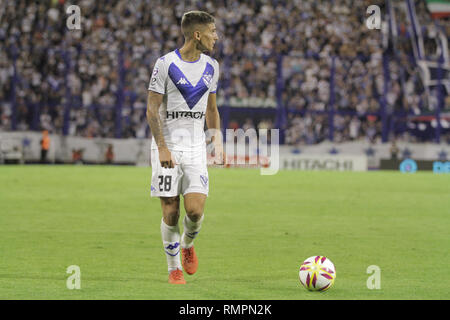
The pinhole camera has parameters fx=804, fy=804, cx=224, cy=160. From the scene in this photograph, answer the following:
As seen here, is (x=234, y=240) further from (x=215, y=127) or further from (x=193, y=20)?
(x=193, y=20)

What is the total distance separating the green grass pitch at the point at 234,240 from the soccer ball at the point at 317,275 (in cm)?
13

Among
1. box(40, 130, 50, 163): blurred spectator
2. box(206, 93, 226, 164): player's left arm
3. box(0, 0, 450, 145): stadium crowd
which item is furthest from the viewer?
box(0, 0, 450, 145): stadium crowd

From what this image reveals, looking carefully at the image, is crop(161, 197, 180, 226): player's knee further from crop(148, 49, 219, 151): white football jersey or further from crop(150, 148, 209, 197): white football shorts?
crop(148, 49, 219, 151): white football jersey

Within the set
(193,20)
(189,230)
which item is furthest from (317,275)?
(193,20)

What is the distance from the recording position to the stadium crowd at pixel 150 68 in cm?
3303

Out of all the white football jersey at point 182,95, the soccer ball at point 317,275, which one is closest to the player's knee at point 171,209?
the white football jersey at point 182,95

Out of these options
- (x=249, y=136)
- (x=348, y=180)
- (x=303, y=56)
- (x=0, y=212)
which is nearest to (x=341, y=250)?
(x=0, y=212)

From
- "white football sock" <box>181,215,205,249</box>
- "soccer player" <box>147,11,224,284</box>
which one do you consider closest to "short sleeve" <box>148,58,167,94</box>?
"soccer player" <box>147,11,224,284</box>

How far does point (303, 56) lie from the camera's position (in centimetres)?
3403

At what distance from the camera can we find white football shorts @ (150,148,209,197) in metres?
7.70

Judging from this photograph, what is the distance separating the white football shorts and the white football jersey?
90 mm

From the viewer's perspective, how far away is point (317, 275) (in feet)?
24.6

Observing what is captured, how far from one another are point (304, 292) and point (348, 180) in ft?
61.7

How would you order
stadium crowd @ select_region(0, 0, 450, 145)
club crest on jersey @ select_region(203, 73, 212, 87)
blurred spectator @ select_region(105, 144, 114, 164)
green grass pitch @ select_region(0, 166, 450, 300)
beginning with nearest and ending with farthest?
green grass pitch @ select_region(0, 166, 450, 300)
club crest on jersey @ select_region(203, 73, 212, 87)
blurred spectator @ select_region(105, 144, 114, 164)
stadium crowd @ select_region(0, 0, 450, 145)
